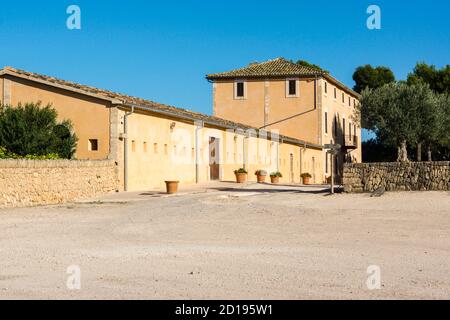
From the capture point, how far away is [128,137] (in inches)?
958

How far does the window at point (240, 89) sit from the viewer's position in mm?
48531

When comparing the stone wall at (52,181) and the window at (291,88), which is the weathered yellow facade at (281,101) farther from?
the stone wall at (52,181)

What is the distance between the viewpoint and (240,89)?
160ft

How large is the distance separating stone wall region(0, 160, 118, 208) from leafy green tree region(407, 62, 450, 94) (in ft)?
126

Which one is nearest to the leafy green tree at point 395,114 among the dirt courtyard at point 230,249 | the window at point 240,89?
the window at point 240,89

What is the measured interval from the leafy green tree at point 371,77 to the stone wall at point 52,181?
1805 inches

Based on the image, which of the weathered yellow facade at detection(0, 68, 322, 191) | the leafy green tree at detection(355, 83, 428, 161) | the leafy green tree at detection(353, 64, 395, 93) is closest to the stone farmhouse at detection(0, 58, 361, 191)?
the weathered yellow facade at detection(0, 68, 322, 191)

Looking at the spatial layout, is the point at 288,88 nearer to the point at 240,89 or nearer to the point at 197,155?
the point at 240,89

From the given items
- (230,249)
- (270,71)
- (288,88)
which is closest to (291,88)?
(288,88)

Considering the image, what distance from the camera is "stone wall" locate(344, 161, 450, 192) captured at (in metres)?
21.3

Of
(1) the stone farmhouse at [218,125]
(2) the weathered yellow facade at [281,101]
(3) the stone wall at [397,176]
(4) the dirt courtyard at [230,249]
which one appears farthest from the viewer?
(2) the weathered yellow facade at [281,101]

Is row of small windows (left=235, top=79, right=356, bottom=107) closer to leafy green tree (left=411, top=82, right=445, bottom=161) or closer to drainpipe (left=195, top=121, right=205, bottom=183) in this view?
leafy green tree (left=411, top=82, right=445, bottom=161)
